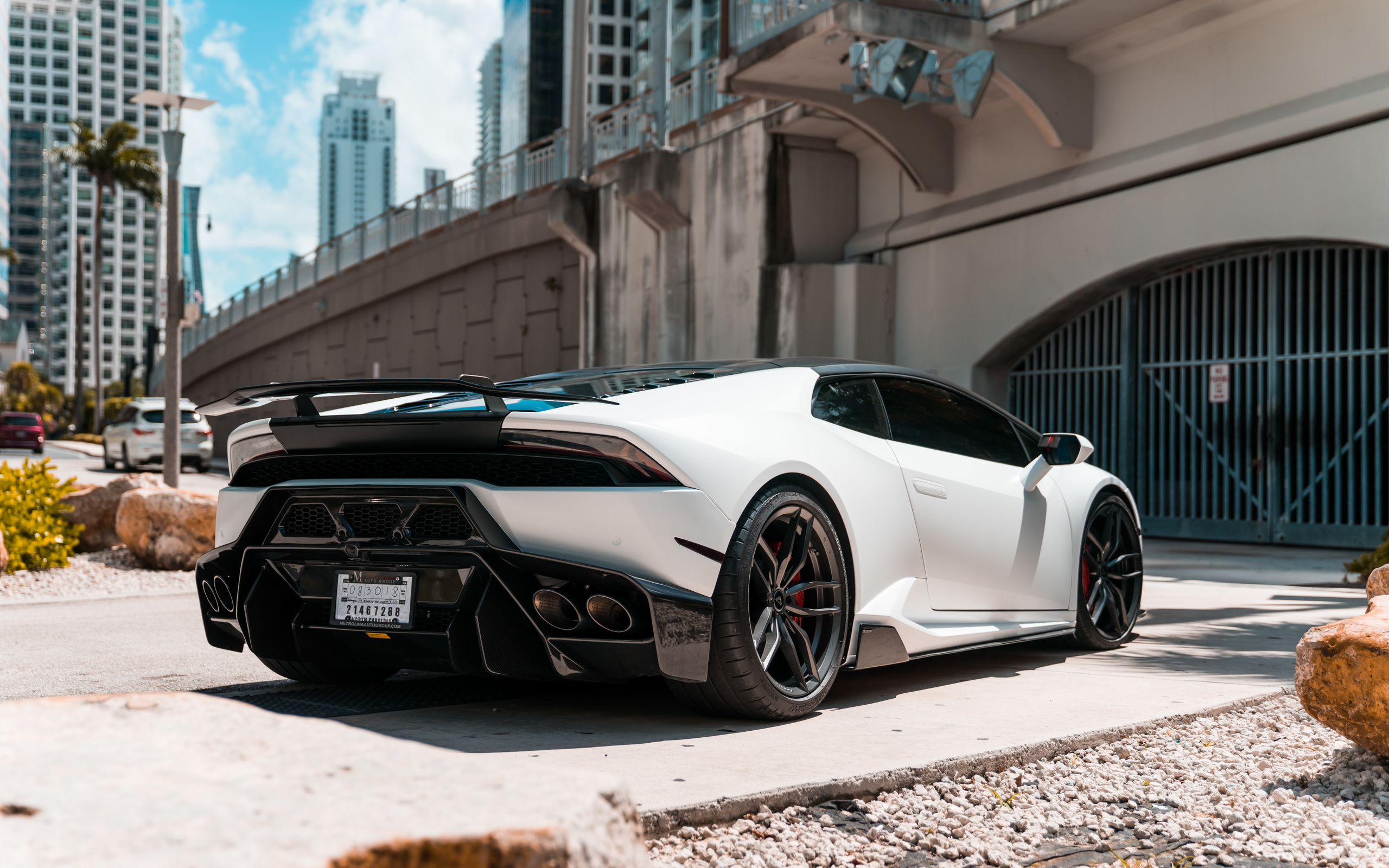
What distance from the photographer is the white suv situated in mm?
26219

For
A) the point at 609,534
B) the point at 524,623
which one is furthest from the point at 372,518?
the point at 609,534

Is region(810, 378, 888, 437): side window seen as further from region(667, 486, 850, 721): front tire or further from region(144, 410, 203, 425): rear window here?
region(144, 410, 203, 425): rear window

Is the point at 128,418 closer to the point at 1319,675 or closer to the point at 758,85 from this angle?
→ the point at 758,85

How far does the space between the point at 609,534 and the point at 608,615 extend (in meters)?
0.24

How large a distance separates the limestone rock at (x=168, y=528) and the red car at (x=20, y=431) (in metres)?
37.4

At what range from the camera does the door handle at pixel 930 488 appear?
4766mm

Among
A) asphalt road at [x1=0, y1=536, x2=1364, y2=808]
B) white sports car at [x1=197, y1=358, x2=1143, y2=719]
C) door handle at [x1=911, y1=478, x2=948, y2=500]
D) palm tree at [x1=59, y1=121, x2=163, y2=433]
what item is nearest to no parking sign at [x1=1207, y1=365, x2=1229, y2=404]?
asphalt road at [x1=0, y1=536, x2=1364, y2=808]

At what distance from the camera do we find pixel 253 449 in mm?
Answer: 4391

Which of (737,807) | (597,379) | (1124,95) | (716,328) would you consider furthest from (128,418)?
(737,807)

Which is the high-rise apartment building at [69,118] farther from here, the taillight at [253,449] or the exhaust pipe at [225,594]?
the exhaust pipe at [225,594]

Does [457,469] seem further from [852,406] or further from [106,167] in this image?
[106,167]

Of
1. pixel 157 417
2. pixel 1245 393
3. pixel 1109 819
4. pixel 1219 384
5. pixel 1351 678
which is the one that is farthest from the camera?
pixel 157 417

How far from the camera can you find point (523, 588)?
12.3ft

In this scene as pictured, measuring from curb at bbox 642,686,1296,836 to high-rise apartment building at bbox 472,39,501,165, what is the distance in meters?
155
